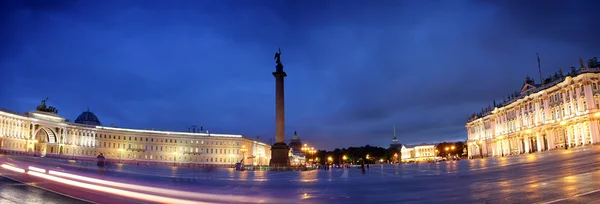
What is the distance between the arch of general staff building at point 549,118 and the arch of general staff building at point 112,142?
75197mm

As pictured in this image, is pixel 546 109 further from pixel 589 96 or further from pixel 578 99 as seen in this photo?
pixel 589 96

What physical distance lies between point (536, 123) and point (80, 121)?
15005 cm

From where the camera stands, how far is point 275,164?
54000 millimetres

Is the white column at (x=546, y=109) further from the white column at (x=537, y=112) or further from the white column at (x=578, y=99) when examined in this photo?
the white column at (x=578, y=99)

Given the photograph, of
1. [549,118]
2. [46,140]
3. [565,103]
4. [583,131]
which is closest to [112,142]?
[46,140]

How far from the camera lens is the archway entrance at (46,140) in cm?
12812

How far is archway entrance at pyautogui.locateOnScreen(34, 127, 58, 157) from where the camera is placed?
420ft

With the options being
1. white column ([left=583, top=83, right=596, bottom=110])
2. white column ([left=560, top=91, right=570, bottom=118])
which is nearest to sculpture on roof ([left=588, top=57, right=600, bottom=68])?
white column ([left=583, top=83, right=596, bottom=110])

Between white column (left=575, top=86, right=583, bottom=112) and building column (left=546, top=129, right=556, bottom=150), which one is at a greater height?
white column (left=575, top=86, right=583, bottom=112)

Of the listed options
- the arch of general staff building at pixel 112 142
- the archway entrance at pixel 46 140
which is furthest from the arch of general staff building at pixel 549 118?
the archway entrance at pixel 46 140

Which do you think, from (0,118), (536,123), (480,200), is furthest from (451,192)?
(0,118)

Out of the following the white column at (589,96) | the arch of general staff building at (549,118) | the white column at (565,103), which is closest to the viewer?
the white column at (589,96)

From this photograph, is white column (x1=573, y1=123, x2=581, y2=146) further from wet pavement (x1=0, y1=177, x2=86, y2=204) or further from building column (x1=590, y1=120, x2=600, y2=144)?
wet pavement (x1=0, y1=177, x2=86, y2=204)

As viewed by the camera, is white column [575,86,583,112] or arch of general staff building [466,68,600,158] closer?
arch of general staff building [466,68,600,158]
